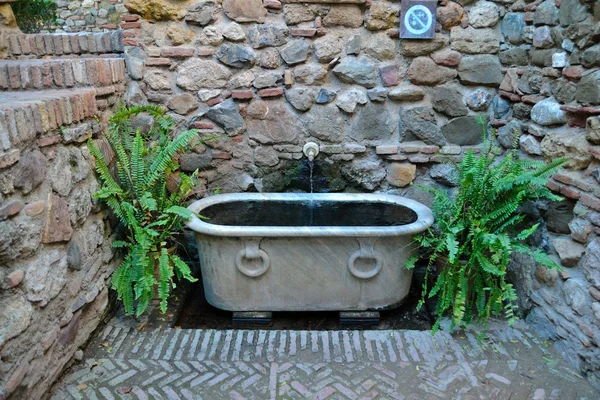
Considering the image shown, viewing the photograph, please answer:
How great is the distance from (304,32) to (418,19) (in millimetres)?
711

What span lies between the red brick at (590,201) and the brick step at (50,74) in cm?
254

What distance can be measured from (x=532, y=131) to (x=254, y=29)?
69.6 inches

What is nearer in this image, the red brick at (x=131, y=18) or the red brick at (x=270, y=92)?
the red brick at (x=131, y=18)

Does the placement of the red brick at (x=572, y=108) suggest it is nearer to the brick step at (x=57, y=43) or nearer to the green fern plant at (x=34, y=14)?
the brick step at (x=57, y=43)

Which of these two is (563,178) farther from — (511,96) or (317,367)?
(317,367)

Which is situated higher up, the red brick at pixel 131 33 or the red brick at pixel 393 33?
the red brick at pixel 131 33

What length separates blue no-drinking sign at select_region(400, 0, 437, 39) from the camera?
9.16ft

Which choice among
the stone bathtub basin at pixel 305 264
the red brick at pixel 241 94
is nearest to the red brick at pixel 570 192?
the stone bathtub basin at pixel 305 264

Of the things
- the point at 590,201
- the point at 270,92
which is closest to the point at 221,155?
the point at 270,92

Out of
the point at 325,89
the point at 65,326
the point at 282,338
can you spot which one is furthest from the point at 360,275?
the point at 65,326

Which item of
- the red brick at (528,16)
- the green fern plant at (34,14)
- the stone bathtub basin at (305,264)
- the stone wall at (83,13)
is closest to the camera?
the stone bathtub basin at (305,264)

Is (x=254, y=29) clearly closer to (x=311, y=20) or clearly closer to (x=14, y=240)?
(x=311, y=20)

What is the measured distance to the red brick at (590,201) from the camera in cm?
204

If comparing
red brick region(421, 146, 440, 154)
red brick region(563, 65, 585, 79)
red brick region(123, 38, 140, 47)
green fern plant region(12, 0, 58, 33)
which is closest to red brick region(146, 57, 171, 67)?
red brick region(123, 38, 140, 47)
